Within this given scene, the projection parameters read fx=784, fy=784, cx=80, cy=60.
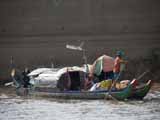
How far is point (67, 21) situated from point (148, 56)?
15.1 feet

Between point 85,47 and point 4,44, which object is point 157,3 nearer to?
point 85,47

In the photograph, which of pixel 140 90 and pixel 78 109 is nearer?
pixel 78 109

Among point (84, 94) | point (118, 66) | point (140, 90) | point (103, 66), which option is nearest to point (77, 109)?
point (84, 94)

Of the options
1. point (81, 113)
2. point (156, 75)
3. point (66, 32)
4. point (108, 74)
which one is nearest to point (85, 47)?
point (66, 32)

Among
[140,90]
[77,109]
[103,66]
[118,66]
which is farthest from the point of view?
[103,66]

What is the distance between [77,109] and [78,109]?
1.4 inches

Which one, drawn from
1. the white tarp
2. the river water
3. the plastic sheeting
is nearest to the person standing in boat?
the river water

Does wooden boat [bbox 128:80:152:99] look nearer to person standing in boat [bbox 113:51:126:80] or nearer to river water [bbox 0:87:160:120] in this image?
river water [bbox 0:87:160:120]

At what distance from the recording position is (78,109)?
2855 cm

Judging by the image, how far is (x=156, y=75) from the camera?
4091cm

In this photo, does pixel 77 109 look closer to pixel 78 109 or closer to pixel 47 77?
pixel 78 109

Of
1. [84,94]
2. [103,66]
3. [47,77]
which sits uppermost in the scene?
[103,66]

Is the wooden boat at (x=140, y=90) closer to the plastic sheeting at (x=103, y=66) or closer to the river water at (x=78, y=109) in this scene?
the river water at (x=78, y=109)

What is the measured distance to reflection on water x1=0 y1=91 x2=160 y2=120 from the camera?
26.3 metres
